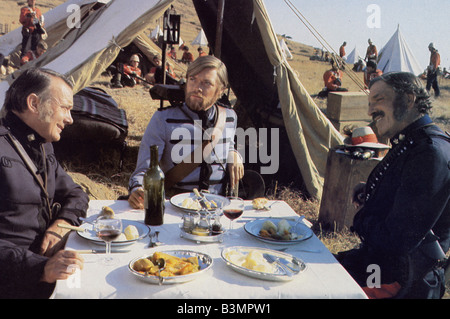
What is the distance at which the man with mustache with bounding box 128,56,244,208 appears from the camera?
3189 millimetres

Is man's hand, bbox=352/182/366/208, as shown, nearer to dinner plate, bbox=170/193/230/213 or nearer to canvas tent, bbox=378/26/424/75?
dinner plate, bbox=170/193/230/213

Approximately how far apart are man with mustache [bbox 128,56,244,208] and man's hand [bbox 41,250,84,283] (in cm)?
139

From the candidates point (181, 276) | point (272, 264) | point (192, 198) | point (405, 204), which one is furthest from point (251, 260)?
point (192, 198)

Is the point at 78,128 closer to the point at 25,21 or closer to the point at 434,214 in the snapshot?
the point at 434,214

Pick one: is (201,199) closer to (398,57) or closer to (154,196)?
(154,196)

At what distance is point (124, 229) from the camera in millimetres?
2164

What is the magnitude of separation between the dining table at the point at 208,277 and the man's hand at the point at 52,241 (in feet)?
0.73

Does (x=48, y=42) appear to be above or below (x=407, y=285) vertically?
above

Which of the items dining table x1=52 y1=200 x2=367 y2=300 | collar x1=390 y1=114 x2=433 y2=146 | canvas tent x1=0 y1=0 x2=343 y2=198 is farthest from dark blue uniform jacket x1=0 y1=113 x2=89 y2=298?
canvas tent x1=0 y1=0 x2=343 y2=198

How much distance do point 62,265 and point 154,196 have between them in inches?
26.6

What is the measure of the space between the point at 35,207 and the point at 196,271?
1073mm

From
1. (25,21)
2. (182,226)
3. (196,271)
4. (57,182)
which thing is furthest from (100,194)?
(25,21)

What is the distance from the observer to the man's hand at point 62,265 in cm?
172

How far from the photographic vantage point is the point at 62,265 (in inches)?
68.5
